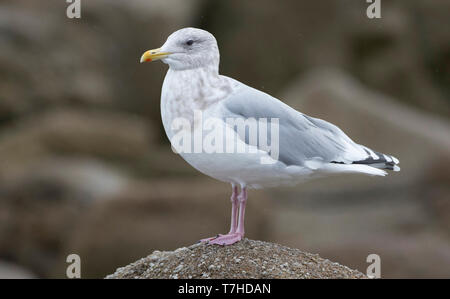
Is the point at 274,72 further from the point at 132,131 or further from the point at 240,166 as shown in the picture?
the point at 240,166

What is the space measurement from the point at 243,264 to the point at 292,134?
0.62 m

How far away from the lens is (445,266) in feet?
19.3

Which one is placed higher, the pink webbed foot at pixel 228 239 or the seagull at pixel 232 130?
the seagull at pixel 232 130

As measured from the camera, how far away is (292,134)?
10.9ft

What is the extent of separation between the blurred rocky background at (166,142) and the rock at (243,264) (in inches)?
88.2

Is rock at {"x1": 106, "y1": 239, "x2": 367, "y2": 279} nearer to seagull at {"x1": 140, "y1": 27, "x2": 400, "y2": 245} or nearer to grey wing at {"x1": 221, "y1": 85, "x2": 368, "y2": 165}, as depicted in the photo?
seagull at {"x1": 140, "y1": 27, "x2": 400, "y2": 245}

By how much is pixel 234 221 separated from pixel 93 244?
2.76m

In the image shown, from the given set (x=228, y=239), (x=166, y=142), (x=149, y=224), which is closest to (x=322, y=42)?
(x=166, y=142)

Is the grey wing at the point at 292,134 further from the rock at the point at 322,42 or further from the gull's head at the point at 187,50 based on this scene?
the rock at the point at 322,42

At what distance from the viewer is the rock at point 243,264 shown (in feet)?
10.9

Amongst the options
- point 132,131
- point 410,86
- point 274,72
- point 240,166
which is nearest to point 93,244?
point 240,166

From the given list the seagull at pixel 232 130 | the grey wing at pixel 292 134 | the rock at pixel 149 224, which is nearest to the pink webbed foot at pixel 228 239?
the seagull at pixel 232 130

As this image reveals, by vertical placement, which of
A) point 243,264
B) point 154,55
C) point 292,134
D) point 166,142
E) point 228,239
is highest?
point 166,142

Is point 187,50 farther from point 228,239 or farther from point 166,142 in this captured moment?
point 166,142
